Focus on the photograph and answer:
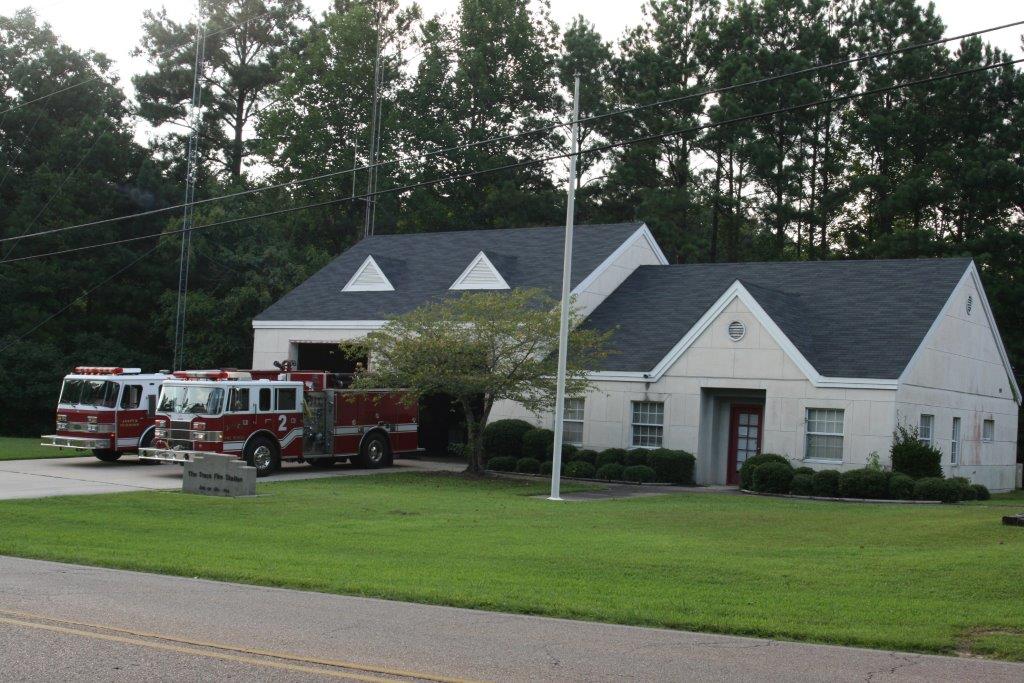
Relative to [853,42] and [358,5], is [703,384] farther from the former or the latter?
[358,5]

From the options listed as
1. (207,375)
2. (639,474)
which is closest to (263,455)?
(207,375)

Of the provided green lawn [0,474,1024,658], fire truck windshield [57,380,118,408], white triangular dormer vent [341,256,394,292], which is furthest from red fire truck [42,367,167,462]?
white triangular dormer vent [341,256,394,292]

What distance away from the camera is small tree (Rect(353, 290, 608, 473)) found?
2989 centimetres

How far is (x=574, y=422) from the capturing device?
1379 inches

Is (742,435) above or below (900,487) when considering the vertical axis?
above

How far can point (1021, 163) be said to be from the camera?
48875 millimetres

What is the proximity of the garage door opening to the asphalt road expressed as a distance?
104 feet

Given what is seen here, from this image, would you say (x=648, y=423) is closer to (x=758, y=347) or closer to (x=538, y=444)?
(x=538, y=444)

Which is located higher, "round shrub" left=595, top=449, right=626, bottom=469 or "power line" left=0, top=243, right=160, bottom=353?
"power line" left=0, top=243, right=160, bottom=353

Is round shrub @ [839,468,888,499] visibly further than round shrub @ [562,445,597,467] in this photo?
No

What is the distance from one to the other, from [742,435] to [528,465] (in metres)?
6.25

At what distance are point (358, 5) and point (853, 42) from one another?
29441 millimetres

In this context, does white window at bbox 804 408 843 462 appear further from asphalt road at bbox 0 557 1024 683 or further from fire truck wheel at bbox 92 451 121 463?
asphalt road at bbox 0 557 1024 683

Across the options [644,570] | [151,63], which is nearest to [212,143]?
[151,63]
